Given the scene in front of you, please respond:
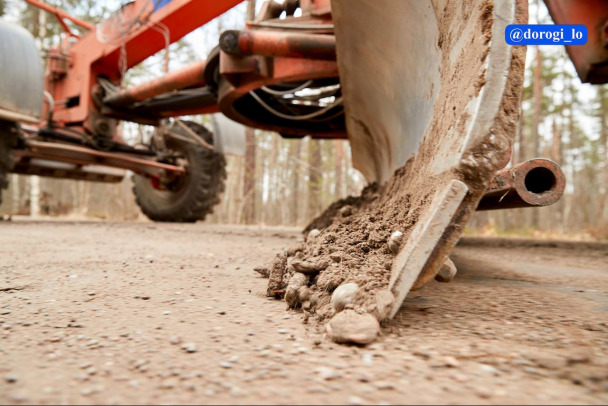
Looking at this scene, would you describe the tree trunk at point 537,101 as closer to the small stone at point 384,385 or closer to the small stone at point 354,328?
the small stone at point 354,328

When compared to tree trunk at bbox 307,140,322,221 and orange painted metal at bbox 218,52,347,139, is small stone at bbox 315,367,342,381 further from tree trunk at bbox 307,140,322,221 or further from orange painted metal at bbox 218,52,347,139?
tree trunk at bbox 307,140,322,221

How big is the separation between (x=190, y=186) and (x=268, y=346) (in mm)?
4703

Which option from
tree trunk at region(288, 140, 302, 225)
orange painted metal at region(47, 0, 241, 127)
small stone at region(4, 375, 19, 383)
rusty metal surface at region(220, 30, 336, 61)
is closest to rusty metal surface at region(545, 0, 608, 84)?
rusty metal surface at region(220, 30, 336, 61)

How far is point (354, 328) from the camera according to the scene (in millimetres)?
836

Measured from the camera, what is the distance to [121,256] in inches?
81.4

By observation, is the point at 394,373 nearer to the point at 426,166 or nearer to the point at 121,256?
the point at 426,166

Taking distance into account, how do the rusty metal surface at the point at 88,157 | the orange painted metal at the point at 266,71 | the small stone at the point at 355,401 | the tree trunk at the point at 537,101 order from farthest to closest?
the tree trunk at the point at 537,101 → the rusty metal surface at the point at 88,157 → the orange painted metal at the point at 266,71 → the small stone at the point at 355,401

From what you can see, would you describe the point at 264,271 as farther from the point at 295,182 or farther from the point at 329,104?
the point at 295,182

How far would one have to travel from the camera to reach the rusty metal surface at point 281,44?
8.18ft

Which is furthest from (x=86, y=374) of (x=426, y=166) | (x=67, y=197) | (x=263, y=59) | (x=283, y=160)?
(x=67, y=197)

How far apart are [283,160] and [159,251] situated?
55.1 ft

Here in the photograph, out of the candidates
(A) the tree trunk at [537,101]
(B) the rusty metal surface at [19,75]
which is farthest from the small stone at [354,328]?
(A) the tree trunk at [537,101]

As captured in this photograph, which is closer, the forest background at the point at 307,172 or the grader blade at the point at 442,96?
the grader blade at the point at 442,96

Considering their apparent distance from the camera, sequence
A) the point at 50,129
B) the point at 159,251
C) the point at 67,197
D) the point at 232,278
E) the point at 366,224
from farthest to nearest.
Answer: the point at 67,197 → the point at 50,129 → the point at 159,251 → the point at 232,278 → the point at 366,224
